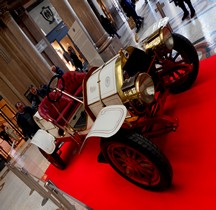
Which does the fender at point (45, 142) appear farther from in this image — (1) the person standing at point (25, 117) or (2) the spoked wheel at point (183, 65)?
(1) the person standing at point (25, 117)

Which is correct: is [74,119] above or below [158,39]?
below

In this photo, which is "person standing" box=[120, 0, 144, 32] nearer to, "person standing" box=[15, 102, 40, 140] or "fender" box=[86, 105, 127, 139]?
"person standing" box=[15, 102, 40, 140]

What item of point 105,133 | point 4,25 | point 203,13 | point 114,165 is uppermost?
point 4,25

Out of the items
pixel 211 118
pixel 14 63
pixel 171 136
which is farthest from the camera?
pixel 14 63

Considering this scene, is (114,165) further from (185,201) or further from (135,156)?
(185,201)

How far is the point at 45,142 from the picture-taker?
4.54 m

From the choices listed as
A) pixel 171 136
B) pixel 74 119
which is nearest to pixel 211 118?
pixel 171 136

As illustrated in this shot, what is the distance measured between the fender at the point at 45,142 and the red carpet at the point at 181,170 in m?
0.59

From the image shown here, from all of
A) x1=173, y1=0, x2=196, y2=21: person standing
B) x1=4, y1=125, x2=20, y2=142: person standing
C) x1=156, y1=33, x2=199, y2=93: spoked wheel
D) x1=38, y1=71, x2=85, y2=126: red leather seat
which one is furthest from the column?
x1=156, y1=33, x2=199, y2=93: spoked wheel

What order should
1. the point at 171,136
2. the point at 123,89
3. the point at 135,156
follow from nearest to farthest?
1. the point at 135,156
2. the point at 123,89
3. the point at 171,136

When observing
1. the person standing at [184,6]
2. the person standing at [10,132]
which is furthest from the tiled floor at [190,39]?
the person standing at [10,132]

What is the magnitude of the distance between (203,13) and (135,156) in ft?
20.8

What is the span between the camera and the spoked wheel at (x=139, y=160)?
2.50 m

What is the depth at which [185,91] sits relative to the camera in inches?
161
